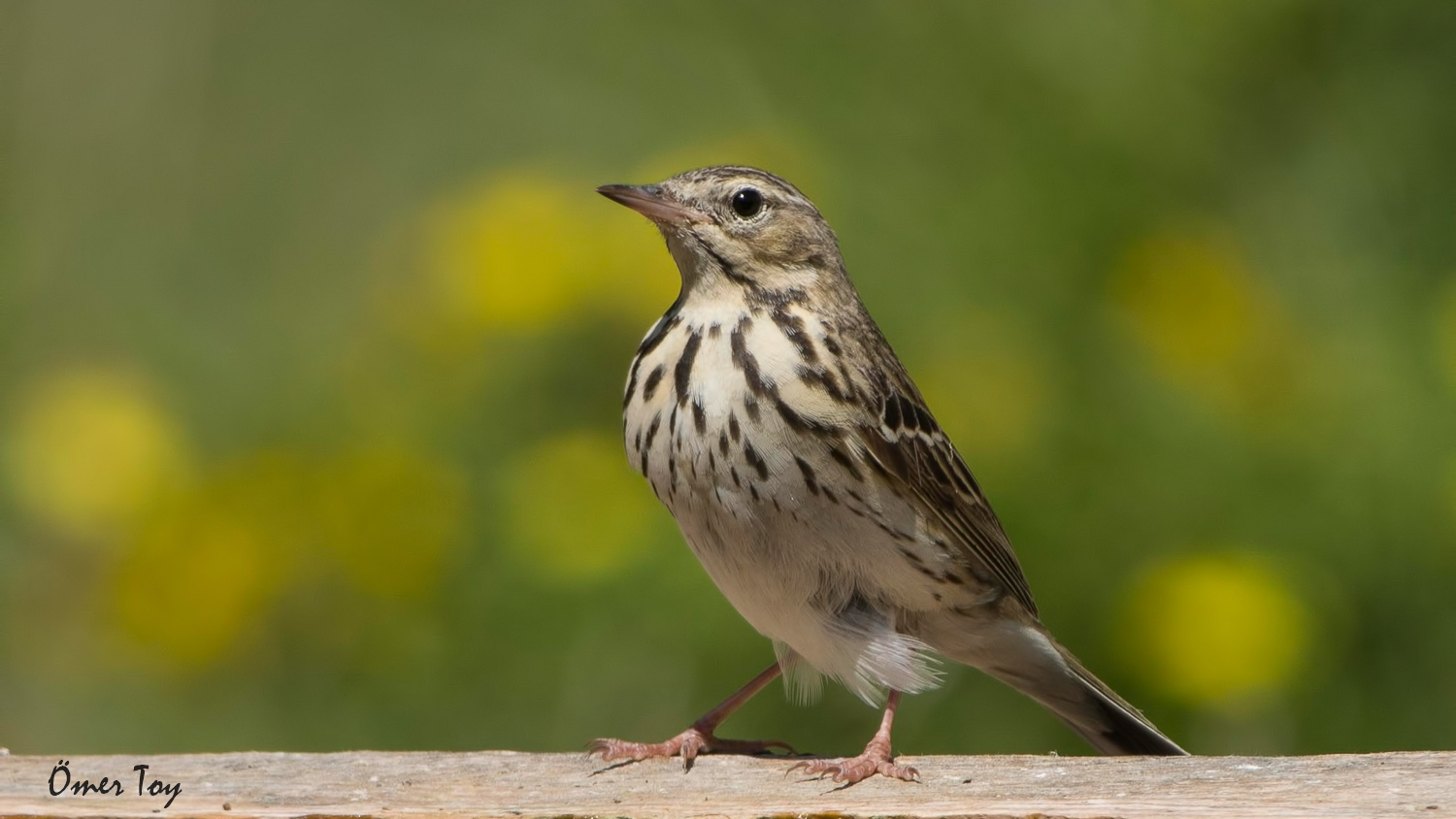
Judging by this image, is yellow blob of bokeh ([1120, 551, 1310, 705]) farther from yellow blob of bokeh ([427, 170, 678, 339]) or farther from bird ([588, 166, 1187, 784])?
yellow blob of bokeh ([427, 170, 678, 339])

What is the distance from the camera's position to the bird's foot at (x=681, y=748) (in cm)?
421

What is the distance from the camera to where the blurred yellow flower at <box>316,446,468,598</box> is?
5707 millimetres

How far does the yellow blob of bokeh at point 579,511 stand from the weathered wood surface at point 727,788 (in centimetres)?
157

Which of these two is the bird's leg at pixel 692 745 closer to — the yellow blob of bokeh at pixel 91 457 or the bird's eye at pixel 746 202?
the bird's eye at pixel 746 202

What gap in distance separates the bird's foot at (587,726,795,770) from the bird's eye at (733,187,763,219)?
4.31 feet

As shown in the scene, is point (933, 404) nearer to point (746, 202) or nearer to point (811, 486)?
point (746, 202)

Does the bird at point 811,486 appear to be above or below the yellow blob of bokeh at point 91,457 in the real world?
below

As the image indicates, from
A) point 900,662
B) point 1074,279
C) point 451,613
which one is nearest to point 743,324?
point 900,662

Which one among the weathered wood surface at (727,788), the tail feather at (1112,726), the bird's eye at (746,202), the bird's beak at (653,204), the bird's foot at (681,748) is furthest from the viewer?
the tail feather at (1112,726)

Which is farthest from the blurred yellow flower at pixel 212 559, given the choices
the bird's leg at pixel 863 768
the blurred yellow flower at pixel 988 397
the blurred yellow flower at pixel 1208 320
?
the blurred yellow flower at pixel 1208 320

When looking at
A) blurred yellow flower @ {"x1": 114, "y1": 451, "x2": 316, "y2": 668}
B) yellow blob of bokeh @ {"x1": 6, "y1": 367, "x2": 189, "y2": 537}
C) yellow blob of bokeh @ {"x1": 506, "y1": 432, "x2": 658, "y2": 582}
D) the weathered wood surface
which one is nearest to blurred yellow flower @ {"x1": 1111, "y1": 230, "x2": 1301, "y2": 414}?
yellow blob of bokeh @ {"x1": 506, "y1": 432, "x2": 658, "y2": 582}

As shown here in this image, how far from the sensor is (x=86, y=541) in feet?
19.3

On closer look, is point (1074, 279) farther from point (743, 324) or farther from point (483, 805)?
point (483, 805)

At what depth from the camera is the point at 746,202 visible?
14.8ft
